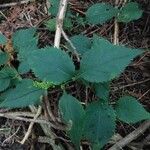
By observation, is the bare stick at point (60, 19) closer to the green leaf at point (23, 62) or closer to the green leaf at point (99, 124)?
→ the green leaf at point (23, 62)

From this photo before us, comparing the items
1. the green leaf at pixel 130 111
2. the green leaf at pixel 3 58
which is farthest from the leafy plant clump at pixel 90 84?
the green leaf at pixel 3 58

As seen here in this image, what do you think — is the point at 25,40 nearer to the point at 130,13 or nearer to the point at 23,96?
the point at 23,96

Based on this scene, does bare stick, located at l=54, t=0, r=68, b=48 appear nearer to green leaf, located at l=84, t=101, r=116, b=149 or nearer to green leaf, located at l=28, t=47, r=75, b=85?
green leaf, located at l=28, t=47, r=75, b=85

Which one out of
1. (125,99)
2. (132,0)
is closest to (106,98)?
(125,99)

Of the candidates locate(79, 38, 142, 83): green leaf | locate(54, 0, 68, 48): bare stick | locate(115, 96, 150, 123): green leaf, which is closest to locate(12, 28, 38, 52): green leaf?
locate(54, 0, 68, 48): bare stick

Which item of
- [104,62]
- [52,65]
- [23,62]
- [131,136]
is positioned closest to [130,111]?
[131,136]

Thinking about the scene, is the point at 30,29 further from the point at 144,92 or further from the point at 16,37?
the point at 144,92

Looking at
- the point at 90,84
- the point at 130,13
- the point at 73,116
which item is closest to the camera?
the point at 73,116
